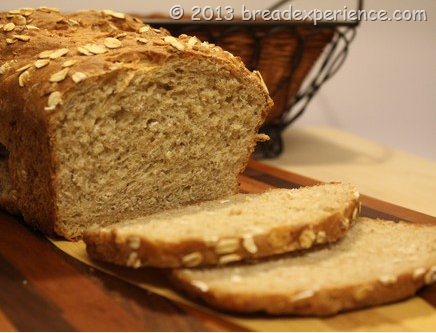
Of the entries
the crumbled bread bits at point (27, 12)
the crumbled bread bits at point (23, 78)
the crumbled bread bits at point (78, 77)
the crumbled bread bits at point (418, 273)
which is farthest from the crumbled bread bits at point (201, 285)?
the crumbled bread bits at point (27, 12)

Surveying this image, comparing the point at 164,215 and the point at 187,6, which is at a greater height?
the point at 187,6

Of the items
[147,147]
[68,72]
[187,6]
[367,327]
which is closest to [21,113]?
[68,72]

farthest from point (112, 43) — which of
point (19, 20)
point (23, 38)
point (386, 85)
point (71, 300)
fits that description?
point (386, 85)

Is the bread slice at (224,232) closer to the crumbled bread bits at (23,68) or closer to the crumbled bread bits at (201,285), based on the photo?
the crumbled bread bits at (201,285)

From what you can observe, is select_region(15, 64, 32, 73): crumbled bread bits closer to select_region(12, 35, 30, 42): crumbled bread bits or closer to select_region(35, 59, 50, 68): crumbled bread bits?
select_region(35, 59, 50, 68): crumbled bread bits

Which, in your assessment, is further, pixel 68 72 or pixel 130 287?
pixel 68 72

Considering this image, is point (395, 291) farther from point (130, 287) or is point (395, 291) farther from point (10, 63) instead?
point (10, 63)
